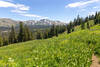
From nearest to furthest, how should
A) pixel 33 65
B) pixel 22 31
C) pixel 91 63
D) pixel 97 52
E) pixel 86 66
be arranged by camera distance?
pixel 33 65, pixel 86 66, pixel 91 63, pixel 97 52, pixel 22 31

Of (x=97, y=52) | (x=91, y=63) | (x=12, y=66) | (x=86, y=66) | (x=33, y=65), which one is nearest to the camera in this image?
(x=12, y=66)

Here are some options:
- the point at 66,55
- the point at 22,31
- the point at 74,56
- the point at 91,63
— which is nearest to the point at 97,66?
the point at 91,63

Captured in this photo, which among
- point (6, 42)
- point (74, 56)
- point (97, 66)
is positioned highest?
point (74, 56)

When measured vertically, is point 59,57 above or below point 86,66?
above

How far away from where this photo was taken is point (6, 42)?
8975cm

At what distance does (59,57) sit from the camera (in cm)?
794

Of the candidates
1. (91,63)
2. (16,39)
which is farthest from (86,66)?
(16,39)

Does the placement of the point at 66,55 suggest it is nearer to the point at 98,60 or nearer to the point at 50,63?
the point at 50,63

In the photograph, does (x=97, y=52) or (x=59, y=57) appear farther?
(x=97, y=52)

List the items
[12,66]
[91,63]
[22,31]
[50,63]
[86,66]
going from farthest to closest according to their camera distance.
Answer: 1. [22,31]
2. [91,63]
3. [86,66]
4. [50,63]
5. [12,66]

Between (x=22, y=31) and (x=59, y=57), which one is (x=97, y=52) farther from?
(x=22, y=31)

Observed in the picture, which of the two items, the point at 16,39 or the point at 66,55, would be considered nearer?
the point at 66,55

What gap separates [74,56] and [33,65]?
4166 mm

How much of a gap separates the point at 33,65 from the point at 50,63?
1.39 metres
